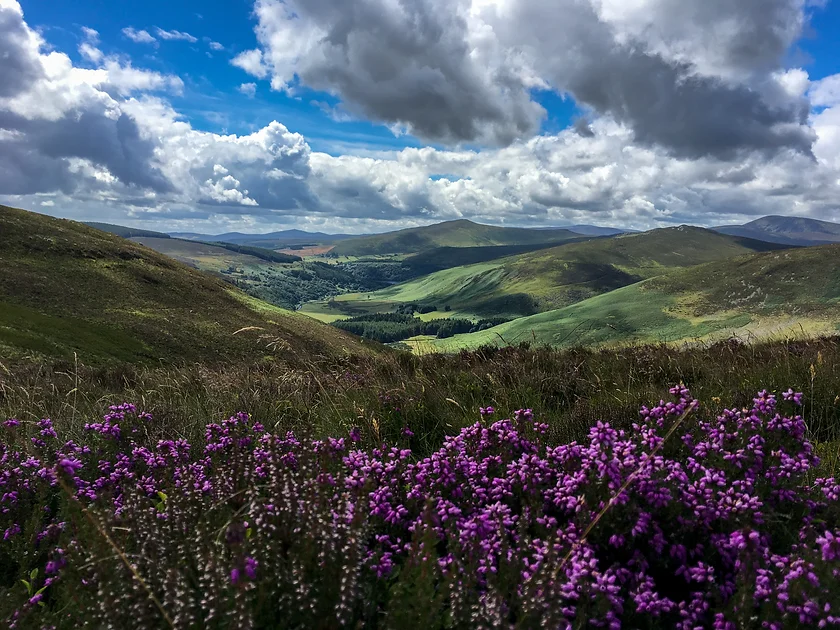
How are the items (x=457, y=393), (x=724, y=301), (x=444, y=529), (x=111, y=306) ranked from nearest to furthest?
(x=444, y=529)
(x=457, y=393)
(x=111, y=306)
(x=724, y=301)

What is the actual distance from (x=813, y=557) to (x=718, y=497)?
713 millimetres

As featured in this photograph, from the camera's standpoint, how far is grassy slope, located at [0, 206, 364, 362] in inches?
1951

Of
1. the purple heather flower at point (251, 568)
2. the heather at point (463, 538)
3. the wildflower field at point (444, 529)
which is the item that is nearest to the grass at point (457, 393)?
the wildflower field at point (444, 529)

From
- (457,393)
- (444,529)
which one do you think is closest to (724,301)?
(457,393)

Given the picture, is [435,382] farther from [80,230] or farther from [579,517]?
[80,230]

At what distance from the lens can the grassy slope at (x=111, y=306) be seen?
163 ft

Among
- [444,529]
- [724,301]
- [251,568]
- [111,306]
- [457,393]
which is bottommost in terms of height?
[111,306]

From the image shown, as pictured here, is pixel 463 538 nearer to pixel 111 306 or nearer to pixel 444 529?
pixel 444 529

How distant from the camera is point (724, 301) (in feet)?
294

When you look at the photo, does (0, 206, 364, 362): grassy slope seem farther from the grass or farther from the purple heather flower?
the purple heather flower

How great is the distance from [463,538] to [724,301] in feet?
341

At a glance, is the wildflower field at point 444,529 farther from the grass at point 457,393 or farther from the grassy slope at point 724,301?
the grassy slope at point 724,301

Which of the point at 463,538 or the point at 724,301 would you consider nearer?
the point at 463,538

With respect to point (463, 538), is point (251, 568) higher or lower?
higher
